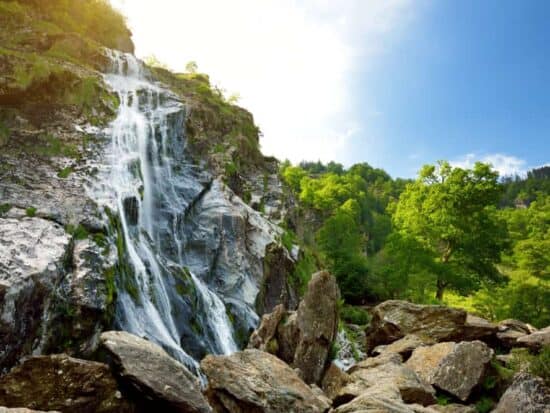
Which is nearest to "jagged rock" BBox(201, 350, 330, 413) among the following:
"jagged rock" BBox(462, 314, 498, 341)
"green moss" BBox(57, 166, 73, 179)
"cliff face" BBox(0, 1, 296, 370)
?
"cliff face" BBox(0, 1, 296, 370)

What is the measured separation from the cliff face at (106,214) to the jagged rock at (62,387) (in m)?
3.10

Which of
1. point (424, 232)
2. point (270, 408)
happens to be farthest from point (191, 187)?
point (424, 232)

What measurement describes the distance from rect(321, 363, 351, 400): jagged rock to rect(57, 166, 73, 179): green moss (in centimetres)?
1167

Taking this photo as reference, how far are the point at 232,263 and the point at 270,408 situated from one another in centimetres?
1295

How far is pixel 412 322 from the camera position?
17828mm

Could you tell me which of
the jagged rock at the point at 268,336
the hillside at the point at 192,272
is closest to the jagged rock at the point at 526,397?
the hillside at the point at 192,272

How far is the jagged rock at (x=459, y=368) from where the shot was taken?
1178 cm

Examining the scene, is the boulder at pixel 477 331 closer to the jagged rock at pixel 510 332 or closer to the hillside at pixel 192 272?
the hillside at pixel 192 272

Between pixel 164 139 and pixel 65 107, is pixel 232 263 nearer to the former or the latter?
pixel 164 139

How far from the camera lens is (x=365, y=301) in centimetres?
3819

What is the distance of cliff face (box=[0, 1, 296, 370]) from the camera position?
11000 millimetres

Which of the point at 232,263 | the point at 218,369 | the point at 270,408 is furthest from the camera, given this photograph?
the point at 232,263

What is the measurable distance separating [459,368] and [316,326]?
450 centimetres

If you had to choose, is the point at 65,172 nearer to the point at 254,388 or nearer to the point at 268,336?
the point at 268,336
